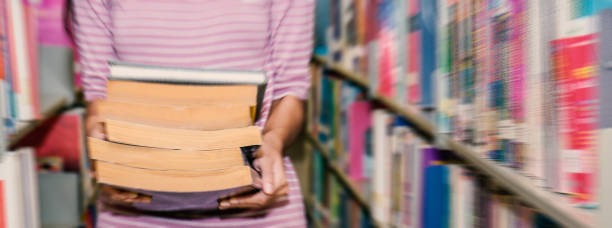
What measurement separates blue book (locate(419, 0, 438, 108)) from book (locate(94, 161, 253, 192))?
0.53 m

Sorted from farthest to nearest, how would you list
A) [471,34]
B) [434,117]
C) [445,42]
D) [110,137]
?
[434,117] < [445,42] < [471,34] < [110,137]

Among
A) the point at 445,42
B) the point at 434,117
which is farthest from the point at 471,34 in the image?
the point at 434,117

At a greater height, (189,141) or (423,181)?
(189,141)

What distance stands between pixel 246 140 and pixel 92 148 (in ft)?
0.71

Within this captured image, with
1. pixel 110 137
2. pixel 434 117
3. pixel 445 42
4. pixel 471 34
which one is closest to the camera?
pixel 110 137

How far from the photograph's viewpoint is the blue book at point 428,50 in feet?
3.72

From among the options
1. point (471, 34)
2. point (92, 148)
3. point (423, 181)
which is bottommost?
point (423, 181)

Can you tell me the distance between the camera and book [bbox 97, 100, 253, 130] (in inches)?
29.7

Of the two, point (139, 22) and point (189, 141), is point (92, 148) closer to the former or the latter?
point (189, 141)

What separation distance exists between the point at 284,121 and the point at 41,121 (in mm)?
824

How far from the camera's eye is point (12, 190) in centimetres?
100

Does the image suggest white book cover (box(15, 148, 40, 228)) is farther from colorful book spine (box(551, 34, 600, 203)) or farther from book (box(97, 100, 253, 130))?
colorful book spine (box(551, 34, 600, 203))

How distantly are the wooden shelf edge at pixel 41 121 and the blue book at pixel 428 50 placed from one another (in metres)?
0.88

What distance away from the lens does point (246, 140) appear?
76cm
